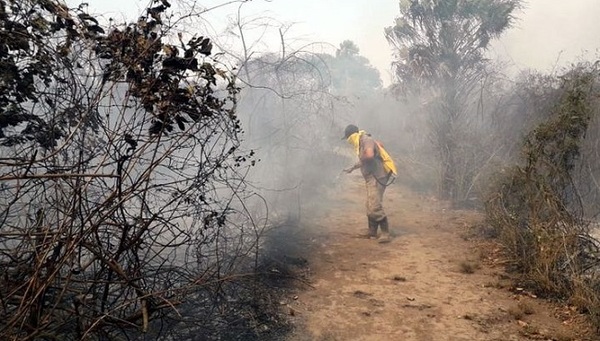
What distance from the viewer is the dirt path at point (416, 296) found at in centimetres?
396

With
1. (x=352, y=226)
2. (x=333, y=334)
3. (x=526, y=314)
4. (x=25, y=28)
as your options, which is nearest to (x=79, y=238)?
(x=25, y=28)

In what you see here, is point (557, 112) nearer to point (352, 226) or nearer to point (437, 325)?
point (437, 325)

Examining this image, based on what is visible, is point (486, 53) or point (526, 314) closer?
point (526, 314)

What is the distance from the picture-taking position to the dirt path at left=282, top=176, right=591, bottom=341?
13.0 ft

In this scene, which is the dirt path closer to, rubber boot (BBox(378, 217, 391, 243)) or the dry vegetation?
rubber boot (BBox(378, 217, 391, 243))

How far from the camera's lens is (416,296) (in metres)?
4.84

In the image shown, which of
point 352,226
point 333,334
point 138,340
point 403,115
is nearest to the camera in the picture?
point 138,340

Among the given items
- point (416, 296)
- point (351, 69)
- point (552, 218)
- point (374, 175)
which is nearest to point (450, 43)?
point (374, 175)

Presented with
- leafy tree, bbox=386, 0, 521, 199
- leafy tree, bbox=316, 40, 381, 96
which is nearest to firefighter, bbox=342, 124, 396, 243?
leafy tree, bbox=386, 0, 521, 199

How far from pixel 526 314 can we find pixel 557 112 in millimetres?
2846

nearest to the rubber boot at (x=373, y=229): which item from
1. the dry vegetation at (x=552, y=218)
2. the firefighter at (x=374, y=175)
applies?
the firefighter at (x=374, y=175)

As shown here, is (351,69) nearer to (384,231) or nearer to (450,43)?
(450,43)

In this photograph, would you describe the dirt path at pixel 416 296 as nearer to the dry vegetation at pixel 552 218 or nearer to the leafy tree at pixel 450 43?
the dry vegetation at pixel 552 218

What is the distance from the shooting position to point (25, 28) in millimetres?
2547
